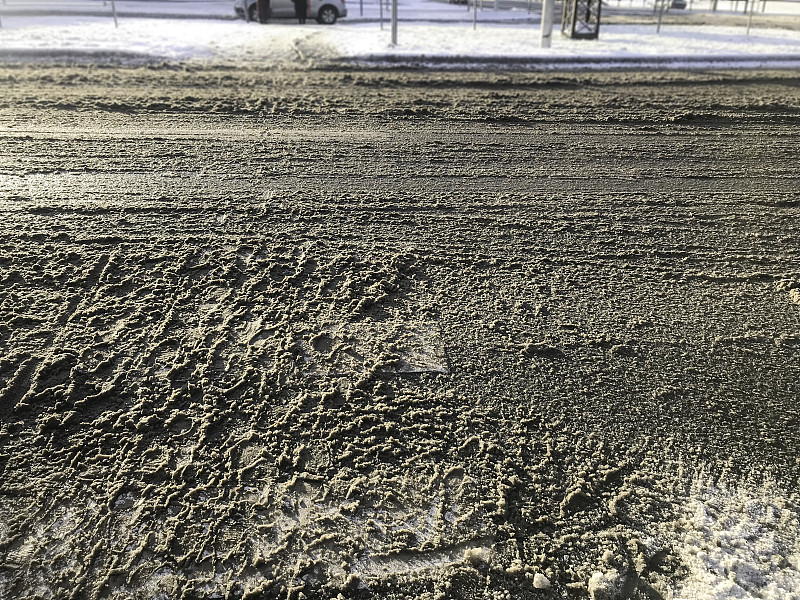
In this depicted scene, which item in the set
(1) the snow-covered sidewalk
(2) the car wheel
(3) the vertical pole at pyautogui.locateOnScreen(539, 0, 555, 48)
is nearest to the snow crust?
(1) the snow-covered sidewalk

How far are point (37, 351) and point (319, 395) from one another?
156cm

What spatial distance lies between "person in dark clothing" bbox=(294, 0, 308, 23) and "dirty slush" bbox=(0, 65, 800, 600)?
13.2m

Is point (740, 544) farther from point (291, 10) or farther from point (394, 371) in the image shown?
point (291, 10)

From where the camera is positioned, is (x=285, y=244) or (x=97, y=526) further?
(x=285, y=244)

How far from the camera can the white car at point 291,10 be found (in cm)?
1678

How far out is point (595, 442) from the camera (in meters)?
2.54

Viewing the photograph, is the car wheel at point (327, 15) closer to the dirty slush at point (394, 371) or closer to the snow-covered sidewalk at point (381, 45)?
the snow-covered sidewalk at point (381, 45)

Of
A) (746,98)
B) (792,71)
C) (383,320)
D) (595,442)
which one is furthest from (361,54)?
(595,442)

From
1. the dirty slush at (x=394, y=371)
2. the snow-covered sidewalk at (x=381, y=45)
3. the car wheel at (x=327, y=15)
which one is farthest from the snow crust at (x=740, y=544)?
the car wheel at (x=327, y=15)

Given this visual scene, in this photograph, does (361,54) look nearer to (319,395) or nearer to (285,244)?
(285,244)

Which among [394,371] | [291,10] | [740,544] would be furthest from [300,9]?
[740,544]

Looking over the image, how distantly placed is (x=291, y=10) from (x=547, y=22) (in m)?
8.49

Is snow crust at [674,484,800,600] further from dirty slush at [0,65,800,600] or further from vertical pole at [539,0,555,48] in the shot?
vertical pole at [539,0,555,48]

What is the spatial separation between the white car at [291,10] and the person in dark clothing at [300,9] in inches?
4.8
